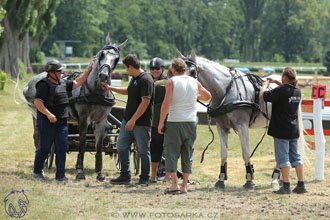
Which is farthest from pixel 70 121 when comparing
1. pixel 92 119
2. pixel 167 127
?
pixel 167 127

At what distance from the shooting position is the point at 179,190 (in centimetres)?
800

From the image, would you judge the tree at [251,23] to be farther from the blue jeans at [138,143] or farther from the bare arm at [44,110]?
the bare arm at [44,110]

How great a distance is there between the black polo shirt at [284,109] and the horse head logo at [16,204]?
11.9ft

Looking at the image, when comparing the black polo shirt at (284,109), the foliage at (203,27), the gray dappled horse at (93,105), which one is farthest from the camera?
the foliage at (203,27)

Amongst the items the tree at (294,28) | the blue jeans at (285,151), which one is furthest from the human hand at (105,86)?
the tree at (294,28)

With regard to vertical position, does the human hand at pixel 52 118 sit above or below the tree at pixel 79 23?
below

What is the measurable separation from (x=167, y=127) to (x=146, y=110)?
0.83m

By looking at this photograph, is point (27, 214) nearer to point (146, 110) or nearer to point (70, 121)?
point (146, 110)

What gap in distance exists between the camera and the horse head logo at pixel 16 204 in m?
6.55

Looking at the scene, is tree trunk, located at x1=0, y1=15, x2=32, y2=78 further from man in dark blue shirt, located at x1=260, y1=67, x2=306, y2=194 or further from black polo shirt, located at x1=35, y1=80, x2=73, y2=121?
man in dark blue shirt, located at x1=260, y1=67, x2=306, y2=194

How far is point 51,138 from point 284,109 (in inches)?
135

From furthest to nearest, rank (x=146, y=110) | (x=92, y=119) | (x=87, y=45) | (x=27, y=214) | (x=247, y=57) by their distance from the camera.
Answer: (x=247, y=57) < (x=87, y=45) < (x=92, y=119) < (x=146, y=110) < (x=27, y=214)

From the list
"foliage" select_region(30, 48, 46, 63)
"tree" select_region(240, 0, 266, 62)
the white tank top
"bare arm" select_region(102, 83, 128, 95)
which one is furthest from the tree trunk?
"tree" select_region(240, 0, 266, 62)

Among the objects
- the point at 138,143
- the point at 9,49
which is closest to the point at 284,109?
the point at 138,143
